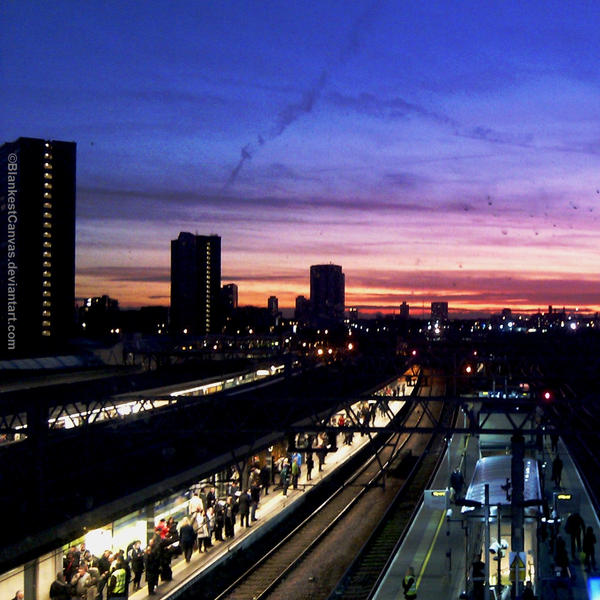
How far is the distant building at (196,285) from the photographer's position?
15650 centimetres

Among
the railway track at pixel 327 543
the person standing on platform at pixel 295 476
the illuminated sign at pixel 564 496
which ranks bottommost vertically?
the railway track at pixel 327 543

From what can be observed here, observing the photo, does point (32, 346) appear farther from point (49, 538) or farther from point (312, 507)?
point (49, 538)

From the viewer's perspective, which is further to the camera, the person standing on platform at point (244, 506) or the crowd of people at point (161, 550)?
the person standing on platform at point (244, 506)

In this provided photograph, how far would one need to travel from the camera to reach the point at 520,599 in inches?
410

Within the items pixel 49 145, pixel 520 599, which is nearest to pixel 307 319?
pixel 49 145

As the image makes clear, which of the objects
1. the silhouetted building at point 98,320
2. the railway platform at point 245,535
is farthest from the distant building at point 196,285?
the railway platform at point 245,535

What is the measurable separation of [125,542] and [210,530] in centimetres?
219

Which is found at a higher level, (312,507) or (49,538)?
(49,538)

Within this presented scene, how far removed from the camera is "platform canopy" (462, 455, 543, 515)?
13.9m

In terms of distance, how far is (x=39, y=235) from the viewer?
88.0 metres

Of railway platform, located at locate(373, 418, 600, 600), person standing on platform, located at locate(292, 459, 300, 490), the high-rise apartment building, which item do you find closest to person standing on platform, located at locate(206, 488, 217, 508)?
person standing on platform, located at locate(292, 459, 300, 490)

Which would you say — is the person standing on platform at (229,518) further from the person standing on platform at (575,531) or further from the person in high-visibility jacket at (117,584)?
the person standing on platform at (575,531)

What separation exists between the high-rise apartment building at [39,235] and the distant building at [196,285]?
6043 centimetres

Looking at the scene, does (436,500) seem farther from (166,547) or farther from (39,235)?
(39,235)
